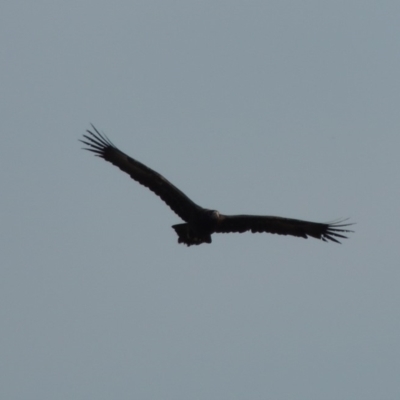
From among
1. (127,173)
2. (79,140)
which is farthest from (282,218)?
(79,140)

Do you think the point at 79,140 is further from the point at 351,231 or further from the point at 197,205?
the point at 351,231

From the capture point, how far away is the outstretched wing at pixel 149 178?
55.4 ft

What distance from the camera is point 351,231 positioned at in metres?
17.2

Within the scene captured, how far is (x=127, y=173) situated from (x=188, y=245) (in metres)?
2.03

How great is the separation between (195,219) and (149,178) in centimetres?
129

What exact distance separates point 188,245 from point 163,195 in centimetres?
125

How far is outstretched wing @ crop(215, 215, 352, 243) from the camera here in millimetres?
17234

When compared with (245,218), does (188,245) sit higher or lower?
lower

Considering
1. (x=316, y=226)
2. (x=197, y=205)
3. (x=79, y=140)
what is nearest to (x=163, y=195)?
(x=197, y=205)

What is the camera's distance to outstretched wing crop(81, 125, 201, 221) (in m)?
16.9

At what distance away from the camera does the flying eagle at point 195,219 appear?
16.7 m

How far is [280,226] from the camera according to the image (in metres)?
17.5

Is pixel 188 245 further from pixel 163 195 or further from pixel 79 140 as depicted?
pixel 79 140

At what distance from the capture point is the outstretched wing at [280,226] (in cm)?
1723
